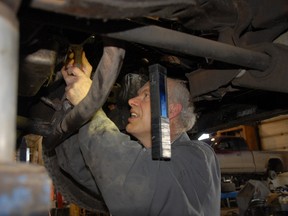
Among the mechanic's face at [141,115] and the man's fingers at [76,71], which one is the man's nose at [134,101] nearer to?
the mechanic's face at [141,115]

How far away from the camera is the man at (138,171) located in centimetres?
115

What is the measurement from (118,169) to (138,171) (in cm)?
7

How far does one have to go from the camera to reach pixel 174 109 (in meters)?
1.66

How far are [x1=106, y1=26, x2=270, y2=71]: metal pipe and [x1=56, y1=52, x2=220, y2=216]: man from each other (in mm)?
407

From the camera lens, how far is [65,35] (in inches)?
34.9

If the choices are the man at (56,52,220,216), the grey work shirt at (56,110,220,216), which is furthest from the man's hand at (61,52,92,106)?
the grey work shirt at (56,110,220,216)

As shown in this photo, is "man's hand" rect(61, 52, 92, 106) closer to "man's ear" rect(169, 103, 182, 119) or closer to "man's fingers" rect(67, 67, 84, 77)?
"man's fingers" rect(67, 67, 84, 77)

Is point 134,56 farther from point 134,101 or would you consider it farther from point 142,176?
point 142,176

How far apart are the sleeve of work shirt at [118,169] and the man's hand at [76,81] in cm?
17

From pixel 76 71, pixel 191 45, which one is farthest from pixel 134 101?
pixel 191 45

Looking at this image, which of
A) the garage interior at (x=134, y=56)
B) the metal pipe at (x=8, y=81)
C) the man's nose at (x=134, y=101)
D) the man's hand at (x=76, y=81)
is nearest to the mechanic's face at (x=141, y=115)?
the man's nose at (x=134, y=101)

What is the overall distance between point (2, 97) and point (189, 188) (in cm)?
99

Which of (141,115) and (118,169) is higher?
(141,115)

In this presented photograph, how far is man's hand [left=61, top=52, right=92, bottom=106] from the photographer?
1.13 metres
